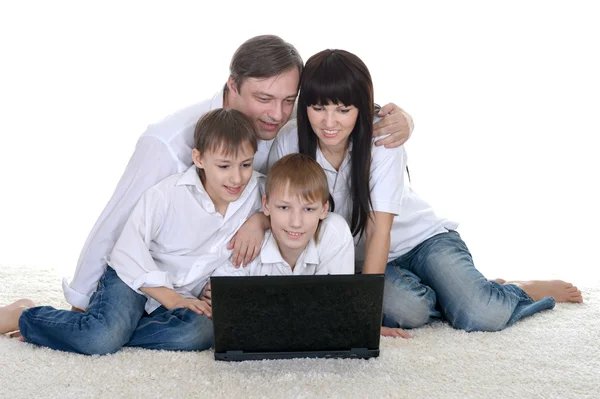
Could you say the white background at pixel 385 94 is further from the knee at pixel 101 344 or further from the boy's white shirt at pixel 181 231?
the knee at pixel 101 344

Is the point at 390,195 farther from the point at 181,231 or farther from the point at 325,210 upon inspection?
the point at 181,231

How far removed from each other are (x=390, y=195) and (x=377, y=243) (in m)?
0.14

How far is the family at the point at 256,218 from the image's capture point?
2.14m

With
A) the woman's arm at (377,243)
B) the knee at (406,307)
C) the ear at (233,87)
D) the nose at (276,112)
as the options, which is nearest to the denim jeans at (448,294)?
the knee at (406,307)

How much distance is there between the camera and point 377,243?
7.45 ft

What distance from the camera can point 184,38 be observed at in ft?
11.7

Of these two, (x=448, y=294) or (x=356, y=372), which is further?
(x=448, y=294)

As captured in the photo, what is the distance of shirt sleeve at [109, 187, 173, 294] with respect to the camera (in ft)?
7.05

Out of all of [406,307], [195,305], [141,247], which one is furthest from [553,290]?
[141,247]

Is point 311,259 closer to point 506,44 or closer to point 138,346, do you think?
point 138,346

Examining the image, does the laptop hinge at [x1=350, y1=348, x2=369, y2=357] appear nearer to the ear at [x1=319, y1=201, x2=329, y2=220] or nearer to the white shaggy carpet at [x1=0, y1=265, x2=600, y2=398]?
the white shaggy carpet at [x1=0, y1=265, x2=600, y2=398]

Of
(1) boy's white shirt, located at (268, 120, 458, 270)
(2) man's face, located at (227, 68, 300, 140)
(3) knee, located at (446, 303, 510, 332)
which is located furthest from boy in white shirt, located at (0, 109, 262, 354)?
(3) knee, located at (446, 303, 510, 332)

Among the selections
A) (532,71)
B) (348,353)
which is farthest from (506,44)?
(348,353)

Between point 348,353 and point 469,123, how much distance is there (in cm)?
216
